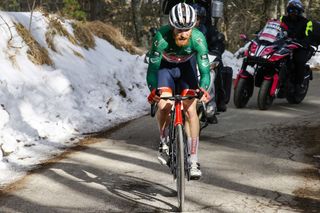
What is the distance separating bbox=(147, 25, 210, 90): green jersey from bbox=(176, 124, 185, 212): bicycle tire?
28.5 inches

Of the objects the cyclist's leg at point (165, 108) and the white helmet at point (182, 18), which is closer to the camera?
the white helmet at point (182, 18)

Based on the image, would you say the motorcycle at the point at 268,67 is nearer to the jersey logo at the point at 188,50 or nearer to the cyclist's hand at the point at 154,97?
the jersey logo at the point at 188,50

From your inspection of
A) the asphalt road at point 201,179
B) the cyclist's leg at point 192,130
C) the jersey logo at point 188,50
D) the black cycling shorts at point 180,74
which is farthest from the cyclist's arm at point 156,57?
the asphalt road at point 201,179

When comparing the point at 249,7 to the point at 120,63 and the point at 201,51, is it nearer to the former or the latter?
the point at 120,63

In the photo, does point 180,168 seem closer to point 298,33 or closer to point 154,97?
point 154,97

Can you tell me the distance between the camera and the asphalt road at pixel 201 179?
17.7ft

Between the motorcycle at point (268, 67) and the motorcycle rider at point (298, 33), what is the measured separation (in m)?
0.14

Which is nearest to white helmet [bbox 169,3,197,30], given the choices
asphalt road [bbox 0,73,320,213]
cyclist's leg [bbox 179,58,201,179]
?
cyclist's leg [bbox 179,58,201,179]

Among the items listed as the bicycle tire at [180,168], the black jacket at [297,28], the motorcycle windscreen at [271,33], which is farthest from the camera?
the black jacket at [297,28]

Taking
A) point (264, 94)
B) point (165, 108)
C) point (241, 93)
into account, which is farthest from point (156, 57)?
point (241, 93)

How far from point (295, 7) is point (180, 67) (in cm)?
617

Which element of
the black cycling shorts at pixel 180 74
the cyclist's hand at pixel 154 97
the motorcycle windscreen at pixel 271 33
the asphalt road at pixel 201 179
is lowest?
the asphalt road at pixel 201 179

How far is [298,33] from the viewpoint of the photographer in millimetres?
11547

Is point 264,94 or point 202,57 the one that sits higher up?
point 202,57
